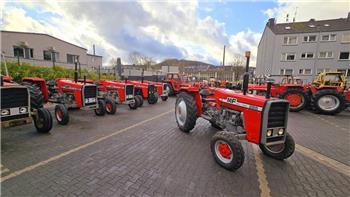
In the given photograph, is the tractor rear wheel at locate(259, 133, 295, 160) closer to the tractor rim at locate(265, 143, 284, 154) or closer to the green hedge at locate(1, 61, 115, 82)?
the tractor rim at locate(265, 143, 284, 154)

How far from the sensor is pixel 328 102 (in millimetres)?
8031

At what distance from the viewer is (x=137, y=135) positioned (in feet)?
14.6

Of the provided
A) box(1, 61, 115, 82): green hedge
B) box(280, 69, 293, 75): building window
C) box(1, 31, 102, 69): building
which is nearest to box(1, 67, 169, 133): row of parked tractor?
box(1, 61, 115, 82): green hedge

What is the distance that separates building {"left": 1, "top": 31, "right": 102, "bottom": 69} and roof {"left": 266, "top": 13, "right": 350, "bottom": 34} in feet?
87.0

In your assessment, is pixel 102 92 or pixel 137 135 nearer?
pixel 137 135

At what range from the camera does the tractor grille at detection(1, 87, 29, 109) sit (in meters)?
3.44

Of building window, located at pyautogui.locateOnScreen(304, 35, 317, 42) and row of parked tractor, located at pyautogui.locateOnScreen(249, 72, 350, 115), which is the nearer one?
row of parked tractor, located at pyautogui.locateOnScreen(249, 72, 350, 115)

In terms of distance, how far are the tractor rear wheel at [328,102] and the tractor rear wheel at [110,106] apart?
9.26m

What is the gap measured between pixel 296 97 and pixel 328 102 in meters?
1.35

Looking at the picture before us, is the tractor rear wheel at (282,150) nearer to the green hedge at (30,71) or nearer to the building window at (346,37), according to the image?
the green hedge at (30,71)

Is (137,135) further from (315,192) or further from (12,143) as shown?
(315,192)

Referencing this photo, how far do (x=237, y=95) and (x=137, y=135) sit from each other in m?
2.72

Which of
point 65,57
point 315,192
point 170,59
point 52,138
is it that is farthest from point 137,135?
point 170,59

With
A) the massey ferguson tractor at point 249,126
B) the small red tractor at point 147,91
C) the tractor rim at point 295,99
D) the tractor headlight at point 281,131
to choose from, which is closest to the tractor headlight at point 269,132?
the massey ferguson tractor at point 249,126
